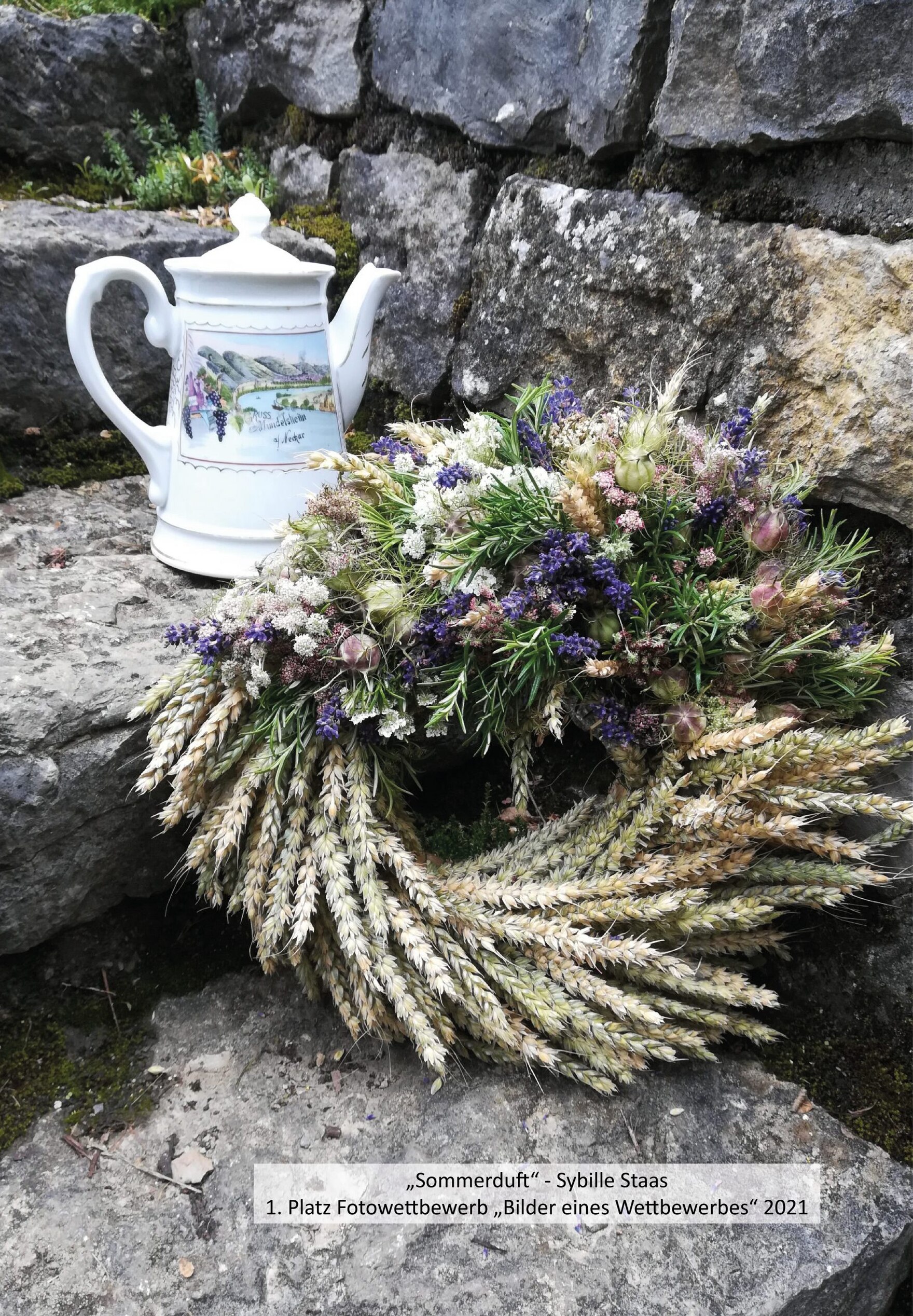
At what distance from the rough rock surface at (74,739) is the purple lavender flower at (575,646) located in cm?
64

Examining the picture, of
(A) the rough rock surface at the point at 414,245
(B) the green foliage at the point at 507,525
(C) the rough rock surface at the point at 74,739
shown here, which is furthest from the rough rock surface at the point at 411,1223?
(A) the rough rock surface at the point at 414,245

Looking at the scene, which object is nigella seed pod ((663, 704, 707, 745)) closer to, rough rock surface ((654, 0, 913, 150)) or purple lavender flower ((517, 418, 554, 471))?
purple lavender flower ((517, 418, 554, 471))

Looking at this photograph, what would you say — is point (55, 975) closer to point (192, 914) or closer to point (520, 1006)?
point (192, 914)

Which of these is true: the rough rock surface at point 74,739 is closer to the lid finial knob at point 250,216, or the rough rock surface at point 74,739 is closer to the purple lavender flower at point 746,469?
the lid finial knob at point 250,216

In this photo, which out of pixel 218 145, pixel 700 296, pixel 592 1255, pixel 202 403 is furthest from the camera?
pixel 218 145

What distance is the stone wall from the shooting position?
1.26 meters

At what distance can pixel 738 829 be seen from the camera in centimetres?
114

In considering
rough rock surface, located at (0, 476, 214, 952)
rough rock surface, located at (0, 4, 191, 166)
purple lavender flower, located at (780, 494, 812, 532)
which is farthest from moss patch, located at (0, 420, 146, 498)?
purple lavender flower, located at (780, 494, 812, 532)

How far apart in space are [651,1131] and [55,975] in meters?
0.95

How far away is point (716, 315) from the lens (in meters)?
1.41

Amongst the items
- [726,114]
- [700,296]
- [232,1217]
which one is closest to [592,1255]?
[232,1217]

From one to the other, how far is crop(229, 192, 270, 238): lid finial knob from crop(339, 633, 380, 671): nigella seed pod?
2.61ft

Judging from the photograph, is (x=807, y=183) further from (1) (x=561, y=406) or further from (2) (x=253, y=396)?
(2) (x=253, y=396)
